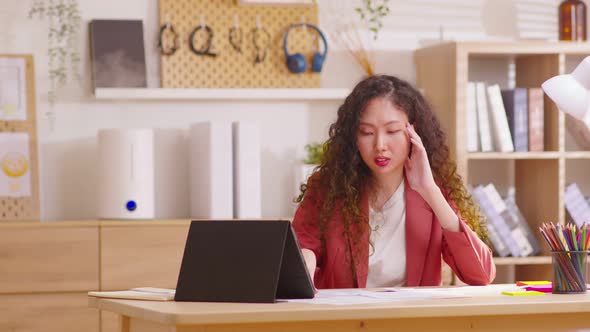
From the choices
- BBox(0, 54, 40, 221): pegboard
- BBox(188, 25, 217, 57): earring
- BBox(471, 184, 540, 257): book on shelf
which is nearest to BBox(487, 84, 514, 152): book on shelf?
BBox(471, 184, 540, 257): book on shelf

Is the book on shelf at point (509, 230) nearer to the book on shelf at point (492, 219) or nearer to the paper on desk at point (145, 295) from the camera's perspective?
Result: the book on shelf at point (492, 219)

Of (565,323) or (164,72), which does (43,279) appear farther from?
(565,323)

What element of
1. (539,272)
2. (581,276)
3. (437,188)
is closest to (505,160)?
(539,272)

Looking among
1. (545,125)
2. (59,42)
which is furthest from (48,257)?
(545,125)

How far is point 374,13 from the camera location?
4.14 meters

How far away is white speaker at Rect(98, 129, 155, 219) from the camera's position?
364cm

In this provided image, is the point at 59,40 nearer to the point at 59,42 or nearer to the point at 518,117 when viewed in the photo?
the point at 59,42

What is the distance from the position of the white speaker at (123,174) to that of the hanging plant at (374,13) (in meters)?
1.16

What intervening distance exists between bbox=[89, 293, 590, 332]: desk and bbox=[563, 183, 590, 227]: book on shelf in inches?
73.3

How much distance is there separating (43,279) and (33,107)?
0.74m

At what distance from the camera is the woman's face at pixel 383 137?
2740 millimetres

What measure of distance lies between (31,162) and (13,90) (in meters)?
0.30

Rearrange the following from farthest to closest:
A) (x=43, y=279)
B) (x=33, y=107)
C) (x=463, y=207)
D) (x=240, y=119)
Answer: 1. (x=240, y=119)
2. (x=33, y=107)
3. (x=43, y=279)
4. (x=463, y=207)

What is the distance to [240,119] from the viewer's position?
407 cm
